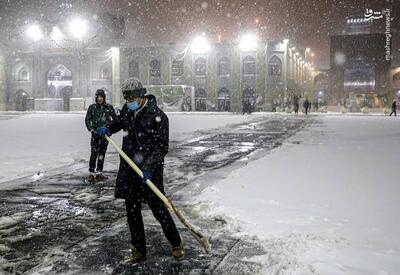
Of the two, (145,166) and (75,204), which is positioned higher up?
(145,166)

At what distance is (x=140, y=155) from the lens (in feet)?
14.0

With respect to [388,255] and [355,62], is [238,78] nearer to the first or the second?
[355,62]

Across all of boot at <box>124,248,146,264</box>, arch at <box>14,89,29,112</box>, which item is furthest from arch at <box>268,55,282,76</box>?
boot at <box>124,248,146,264</box>

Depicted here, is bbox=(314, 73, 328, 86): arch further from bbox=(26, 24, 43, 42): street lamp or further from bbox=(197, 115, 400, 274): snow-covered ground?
bbox=(197, 115, 400, 274): snow-covered ground

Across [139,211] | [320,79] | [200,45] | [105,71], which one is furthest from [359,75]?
[139,211]

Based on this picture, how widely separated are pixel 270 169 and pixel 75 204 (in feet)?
13.8

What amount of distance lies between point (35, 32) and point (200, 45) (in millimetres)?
19804

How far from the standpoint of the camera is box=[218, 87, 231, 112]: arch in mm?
50906

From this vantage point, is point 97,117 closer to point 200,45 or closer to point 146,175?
point 146,175

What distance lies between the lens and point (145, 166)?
4102 mm

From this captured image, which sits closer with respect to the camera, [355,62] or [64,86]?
[64,86]

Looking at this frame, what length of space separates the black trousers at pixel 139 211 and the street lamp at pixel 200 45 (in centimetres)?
4737

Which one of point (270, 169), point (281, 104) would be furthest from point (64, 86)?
point (270, 169)

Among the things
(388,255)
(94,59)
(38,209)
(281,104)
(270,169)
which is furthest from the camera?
(94,59)
